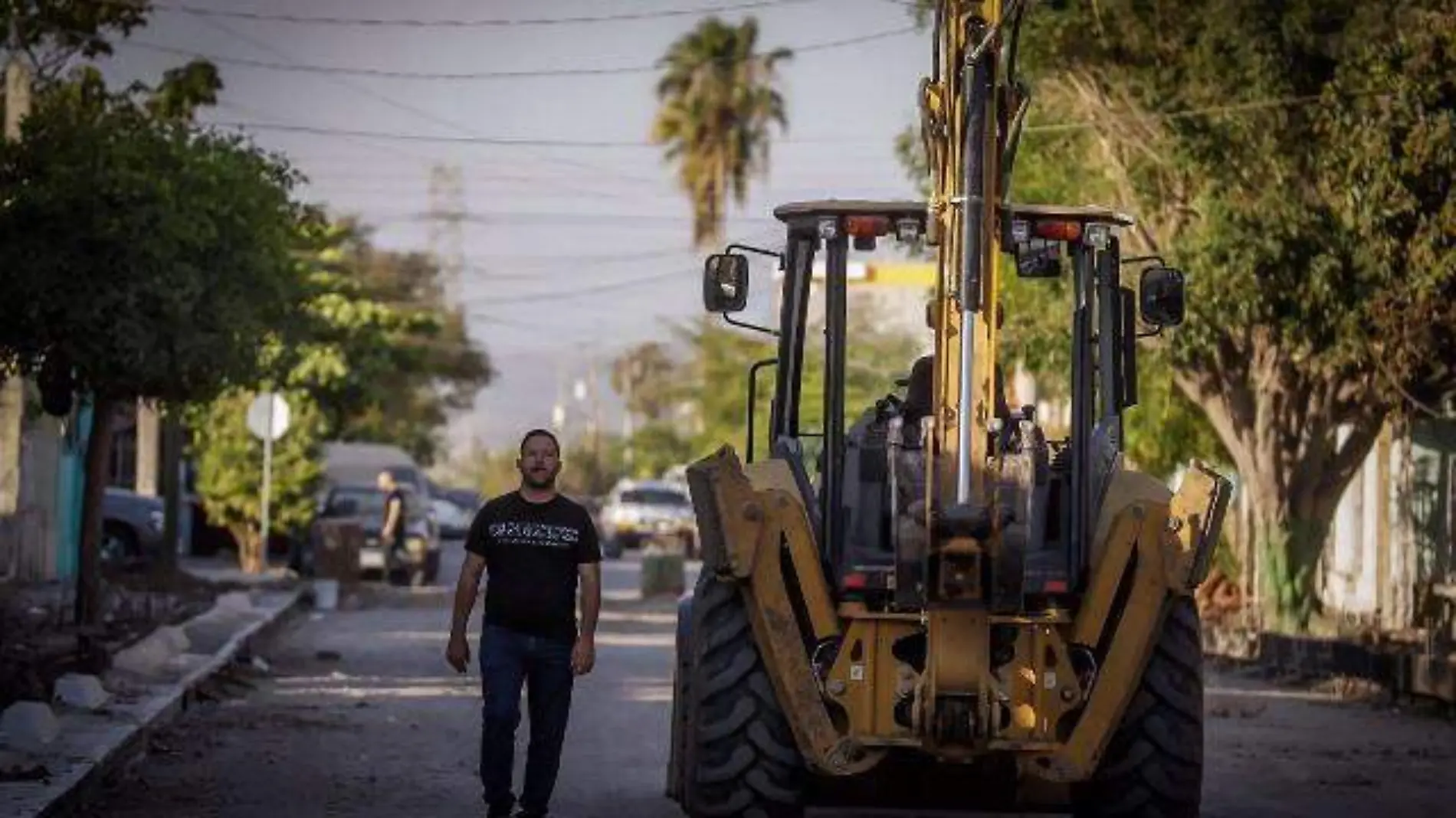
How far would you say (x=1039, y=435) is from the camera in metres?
13.7

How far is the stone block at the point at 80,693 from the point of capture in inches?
818

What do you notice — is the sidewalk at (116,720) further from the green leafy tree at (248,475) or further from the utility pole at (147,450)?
the utility pole at (147,450)

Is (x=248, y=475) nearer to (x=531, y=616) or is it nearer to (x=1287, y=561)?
(x=1287, y=561)

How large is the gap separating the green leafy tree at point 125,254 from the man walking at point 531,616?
47.6 ft

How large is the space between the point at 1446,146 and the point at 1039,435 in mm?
14074

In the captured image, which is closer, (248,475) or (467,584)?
(467,584)

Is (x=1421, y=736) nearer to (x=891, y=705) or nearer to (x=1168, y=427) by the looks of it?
(x=891, y=705)

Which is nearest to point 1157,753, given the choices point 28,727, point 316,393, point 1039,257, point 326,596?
point 1039,257

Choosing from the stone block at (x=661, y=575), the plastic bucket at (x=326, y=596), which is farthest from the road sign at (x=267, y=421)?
the stone block at (x=661, y=575)

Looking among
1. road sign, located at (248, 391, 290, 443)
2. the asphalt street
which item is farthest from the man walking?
road sign, located at (248, 391, 290, 443)

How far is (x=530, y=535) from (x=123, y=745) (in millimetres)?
5416

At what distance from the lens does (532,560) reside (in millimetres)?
14188

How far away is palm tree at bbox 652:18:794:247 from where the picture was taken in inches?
3472

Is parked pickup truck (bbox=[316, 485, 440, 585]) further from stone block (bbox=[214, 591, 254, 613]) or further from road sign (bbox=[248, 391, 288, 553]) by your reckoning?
stone block (bbox=[214, 591, 254, 613])
